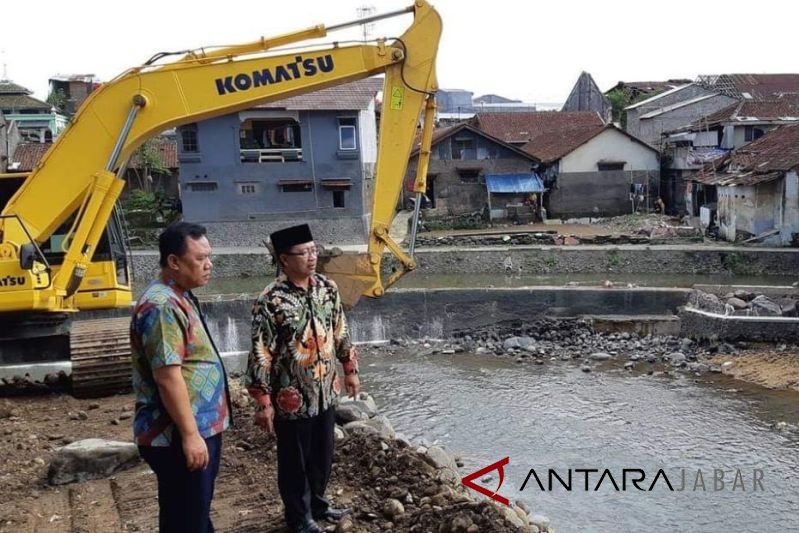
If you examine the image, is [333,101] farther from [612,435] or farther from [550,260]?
[612,435]

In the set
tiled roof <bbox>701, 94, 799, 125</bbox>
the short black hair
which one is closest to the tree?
tiled roof <bbox>701, 94, 799, 125</bbox>

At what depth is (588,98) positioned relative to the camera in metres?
43.1

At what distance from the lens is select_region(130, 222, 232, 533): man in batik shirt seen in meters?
2.74

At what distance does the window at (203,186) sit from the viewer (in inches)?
973

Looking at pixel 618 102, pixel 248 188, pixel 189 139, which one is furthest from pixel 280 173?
pixel 618 102

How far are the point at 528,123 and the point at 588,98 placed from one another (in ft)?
31.4

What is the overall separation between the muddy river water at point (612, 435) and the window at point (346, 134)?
41.5 feet

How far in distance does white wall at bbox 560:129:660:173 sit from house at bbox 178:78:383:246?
887 cm

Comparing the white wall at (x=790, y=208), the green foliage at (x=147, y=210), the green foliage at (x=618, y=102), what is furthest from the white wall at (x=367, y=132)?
the green foliage at (x=618, y=102)

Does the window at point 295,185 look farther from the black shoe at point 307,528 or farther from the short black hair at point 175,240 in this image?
the short black hair at point 175,240

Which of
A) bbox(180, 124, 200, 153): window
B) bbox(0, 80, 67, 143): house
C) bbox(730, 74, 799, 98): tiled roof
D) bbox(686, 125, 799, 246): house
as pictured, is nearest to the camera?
bbox(686, 125, 799, 246): house

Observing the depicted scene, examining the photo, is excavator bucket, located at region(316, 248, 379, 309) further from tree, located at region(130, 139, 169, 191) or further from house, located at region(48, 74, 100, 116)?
house, located at region(48, 74, 100, 116)

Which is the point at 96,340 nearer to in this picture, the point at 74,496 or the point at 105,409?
the point at 105,409

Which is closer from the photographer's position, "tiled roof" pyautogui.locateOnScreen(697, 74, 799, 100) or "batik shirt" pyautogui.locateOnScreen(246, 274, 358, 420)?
"batik shirt" pyautogui.locateOnScreen(246, 274, 358, 420)
